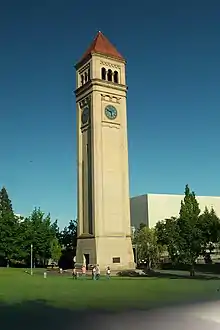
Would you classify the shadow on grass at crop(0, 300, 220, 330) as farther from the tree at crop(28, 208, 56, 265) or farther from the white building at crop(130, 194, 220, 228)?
the white building at crop(130, 194, 220, 228)

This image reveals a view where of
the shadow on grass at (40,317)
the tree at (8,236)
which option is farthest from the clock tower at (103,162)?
the shadow on grass at (40,317)

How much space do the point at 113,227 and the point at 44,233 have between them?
15858 millimetres

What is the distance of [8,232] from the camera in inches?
2549

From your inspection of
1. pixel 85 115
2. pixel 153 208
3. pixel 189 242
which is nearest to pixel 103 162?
pixel 85 115

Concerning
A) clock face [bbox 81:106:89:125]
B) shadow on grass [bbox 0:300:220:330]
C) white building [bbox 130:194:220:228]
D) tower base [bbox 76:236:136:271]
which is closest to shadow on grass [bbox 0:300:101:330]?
shadow on grass [bbox 0:300:220:330]

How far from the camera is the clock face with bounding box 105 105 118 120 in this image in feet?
188

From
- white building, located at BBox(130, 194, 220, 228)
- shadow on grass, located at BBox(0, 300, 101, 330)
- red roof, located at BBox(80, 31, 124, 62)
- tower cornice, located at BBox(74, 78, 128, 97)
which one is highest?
red roof, located at BBox(80, 31, 124, 62)

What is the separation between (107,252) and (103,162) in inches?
429

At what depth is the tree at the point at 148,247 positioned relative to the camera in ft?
205

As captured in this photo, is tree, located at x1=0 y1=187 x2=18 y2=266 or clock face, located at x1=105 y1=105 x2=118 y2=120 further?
tree, located at x1=0 y1=187 x2=18 y2=266

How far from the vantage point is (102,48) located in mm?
60312

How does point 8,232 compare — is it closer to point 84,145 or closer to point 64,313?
point 84,145

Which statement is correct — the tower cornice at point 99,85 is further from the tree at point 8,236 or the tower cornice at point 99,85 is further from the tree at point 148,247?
the tree at point 148,247

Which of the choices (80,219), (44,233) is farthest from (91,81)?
(44,233)
